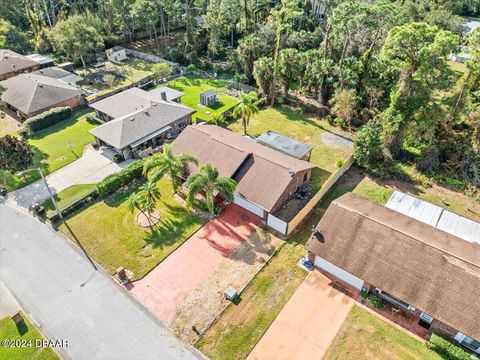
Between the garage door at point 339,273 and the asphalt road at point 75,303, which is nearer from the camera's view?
the asphalt road at point 75,303

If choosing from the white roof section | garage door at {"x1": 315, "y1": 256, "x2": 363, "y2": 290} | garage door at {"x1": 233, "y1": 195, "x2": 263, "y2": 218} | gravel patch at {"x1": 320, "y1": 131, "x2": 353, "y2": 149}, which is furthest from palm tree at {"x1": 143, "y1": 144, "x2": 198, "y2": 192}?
the white roof section

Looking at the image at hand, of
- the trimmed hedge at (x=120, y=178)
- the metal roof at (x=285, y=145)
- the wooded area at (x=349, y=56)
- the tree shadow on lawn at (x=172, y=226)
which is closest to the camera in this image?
the tree shadow on lawn at (x=172, y=226)

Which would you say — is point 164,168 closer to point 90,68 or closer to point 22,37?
point 90,68

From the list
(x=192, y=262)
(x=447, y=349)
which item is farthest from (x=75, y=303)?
(x=447, y=349)

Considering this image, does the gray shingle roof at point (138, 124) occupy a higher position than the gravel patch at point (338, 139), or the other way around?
the gray shingle roof at point (138, 124)

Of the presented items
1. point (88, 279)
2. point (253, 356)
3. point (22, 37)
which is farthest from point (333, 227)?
point (22, 37)

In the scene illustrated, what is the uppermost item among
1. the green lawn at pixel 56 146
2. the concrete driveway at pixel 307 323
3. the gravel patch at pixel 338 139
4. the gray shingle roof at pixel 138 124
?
the gray shingle roof at pixel 138 124

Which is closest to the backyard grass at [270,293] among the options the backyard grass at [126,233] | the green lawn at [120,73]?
the backyard grass at [126,233]

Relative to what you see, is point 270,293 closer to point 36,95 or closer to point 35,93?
point 36,95

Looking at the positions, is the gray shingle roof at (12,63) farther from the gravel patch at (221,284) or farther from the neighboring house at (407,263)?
the neighboring house at (407,263)
